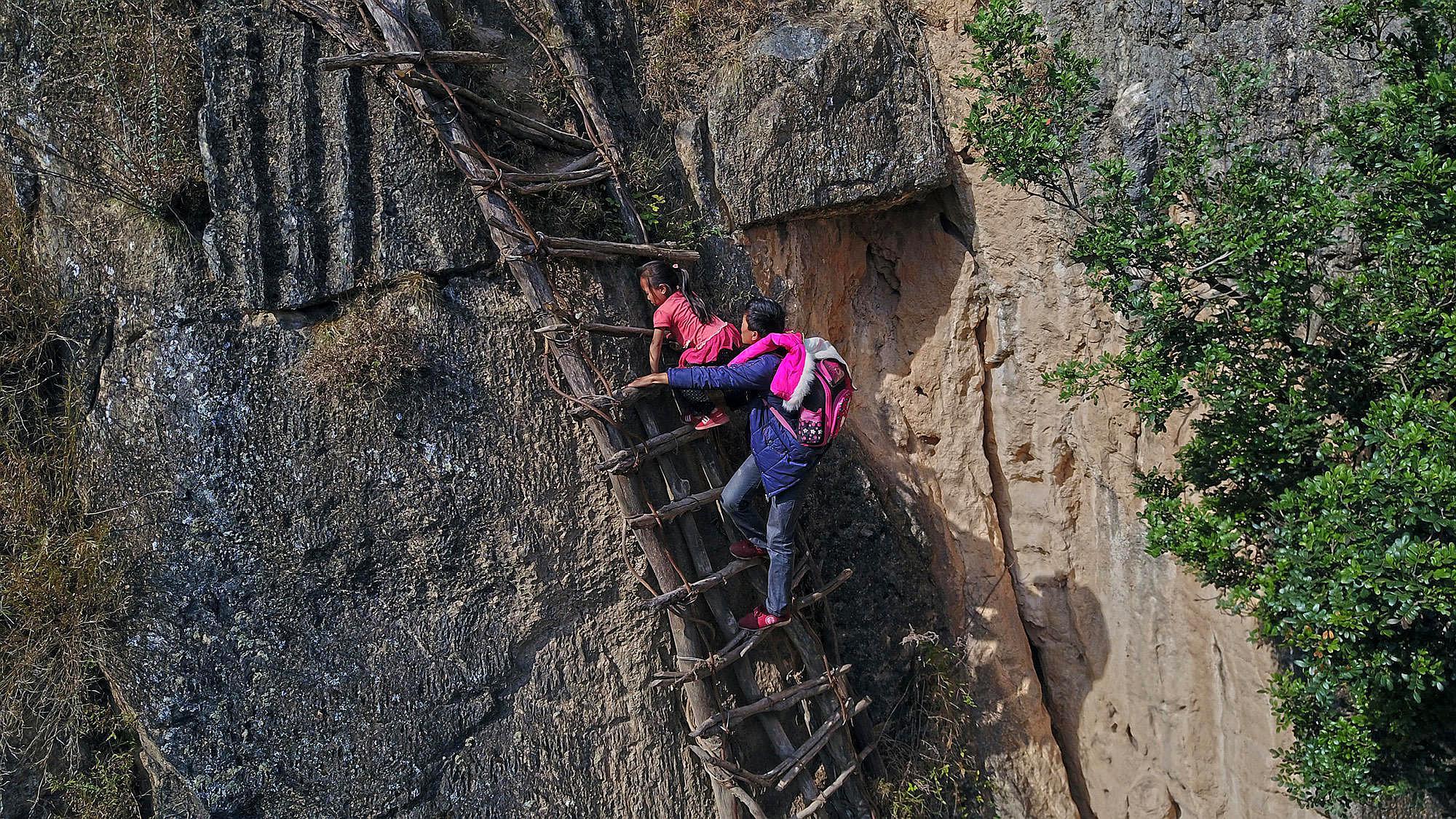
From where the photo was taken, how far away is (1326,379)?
3494 mm

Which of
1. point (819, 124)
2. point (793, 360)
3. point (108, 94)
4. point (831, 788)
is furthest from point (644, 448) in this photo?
point (108, 94)

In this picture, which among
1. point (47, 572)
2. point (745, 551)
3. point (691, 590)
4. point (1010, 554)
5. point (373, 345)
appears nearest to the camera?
point (373, 345)

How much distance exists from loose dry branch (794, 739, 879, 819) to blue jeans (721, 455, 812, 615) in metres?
0.96

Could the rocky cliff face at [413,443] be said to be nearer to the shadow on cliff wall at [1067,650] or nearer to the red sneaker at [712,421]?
the red sneaker at [712,421]

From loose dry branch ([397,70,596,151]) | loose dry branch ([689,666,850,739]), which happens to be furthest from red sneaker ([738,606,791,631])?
loose dry branch ([397,70,596,151])

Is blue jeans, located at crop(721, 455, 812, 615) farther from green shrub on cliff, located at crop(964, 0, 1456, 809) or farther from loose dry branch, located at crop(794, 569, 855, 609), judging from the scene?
green shrub on cliff, located at crop(964, 0, 1456, 809)

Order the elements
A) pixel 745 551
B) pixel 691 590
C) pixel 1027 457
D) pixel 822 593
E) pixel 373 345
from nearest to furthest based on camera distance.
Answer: pixel 373 345, pixel 691 590, pixel 745 551, pixel 822 593, pixel 1027 457

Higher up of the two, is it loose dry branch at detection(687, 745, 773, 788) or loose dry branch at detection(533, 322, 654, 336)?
loose dry branch at detection(533, 322, 654, 336)

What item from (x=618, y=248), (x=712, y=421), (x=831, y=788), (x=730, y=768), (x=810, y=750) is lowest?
(x=831, y=788)

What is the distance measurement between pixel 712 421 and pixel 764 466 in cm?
36

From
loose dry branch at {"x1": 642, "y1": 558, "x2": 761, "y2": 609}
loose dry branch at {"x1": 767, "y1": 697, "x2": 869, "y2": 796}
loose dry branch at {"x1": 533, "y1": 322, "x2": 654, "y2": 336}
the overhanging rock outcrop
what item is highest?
the overhanging rock outcrop

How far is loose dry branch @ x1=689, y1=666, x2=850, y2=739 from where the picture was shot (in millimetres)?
4312

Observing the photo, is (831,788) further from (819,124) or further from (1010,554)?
(819,124)

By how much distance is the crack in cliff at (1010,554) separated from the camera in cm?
561
